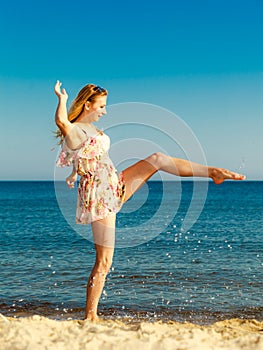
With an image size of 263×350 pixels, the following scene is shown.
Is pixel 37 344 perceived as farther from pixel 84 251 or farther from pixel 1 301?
pixel 84 251

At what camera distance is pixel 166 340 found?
12.9ft

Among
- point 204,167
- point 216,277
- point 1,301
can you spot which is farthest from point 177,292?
point 204,167

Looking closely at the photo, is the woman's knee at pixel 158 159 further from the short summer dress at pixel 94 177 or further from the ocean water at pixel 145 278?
the ocean water at pixel 145 278

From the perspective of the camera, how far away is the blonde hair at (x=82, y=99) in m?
5.21

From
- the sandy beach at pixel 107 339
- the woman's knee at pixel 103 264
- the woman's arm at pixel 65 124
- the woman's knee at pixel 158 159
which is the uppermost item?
the woman's arm at pixel 65 124

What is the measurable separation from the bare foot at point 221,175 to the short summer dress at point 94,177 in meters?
1.00

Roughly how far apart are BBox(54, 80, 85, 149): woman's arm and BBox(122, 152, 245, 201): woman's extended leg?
2.33ft

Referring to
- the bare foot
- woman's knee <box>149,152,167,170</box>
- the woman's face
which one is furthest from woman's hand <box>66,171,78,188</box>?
the bare foot

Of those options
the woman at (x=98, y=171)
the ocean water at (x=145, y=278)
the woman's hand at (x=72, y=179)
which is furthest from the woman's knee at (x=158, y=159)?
the ocean water at (x=145, y=278)

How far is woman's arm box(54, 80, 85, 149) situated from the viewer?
4879 millimetres

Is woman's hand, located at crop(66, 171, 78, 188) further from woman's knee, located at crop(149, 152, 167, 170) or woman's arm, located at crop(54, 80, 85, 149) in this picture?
woman's knee, located at crop(149, 152, 167, 170)

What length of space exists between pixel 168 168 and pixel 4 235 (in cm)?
1672

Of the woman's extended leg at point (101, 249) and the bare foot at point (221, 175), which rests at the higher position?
the bare foot at point (221, 175)

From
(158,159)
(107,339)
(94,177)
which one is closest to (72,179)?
(94,177)
